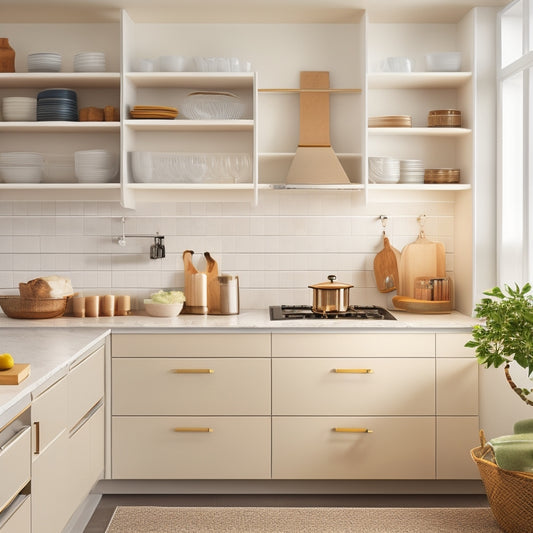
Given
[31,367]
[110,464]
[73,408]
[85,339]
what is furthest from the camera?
[110,464]

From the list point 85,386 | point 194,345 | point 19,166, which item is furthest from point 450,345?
point 19,166

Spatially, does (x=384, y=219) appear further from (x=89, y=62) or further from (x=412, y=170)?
(x=89, y=62)

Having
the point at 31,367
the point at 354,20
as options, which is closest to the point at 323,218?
the point at 354,20

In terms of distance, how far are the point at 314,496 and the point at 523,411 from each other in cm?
115

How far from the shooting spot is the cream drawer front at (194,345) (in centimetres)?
369

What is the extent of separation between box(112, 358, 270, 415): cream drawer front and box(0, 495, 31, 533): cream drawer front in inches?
53.0

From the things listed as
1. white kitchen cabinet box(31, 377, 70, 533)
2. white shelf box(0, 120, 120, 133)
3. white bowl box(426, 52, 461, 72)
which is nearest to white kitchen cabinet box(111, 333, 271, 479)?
white kitchen cabinet box(31, 377, 70, 533)

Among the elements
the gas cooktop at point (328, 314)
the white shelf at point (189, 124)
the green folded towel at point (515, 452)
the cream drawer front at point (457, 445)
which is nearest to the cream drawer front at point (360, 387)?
the cream drawer front at point (457, 445)

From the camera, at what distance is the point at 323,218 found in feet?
14.3

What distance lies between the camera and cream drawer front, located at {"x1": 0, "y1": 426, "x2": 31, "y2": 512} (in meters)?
2.09

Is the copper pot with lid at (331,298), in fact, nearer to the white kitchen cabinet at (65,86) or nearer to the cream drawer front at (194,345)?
the cream drawer front at (194,345)

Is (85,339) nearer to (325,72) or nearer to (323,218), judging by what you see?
(323,218)

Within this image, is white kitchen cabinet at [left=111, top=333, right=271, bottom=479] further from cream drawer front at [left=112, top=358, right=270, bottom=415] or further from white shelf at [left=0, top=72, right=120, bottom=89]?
white shelf at [left=0, top=72, right=120, bottom=89]

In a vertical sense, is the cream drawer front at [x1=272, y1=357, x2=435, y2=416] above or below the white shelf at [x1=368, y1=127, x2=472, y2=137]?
below
